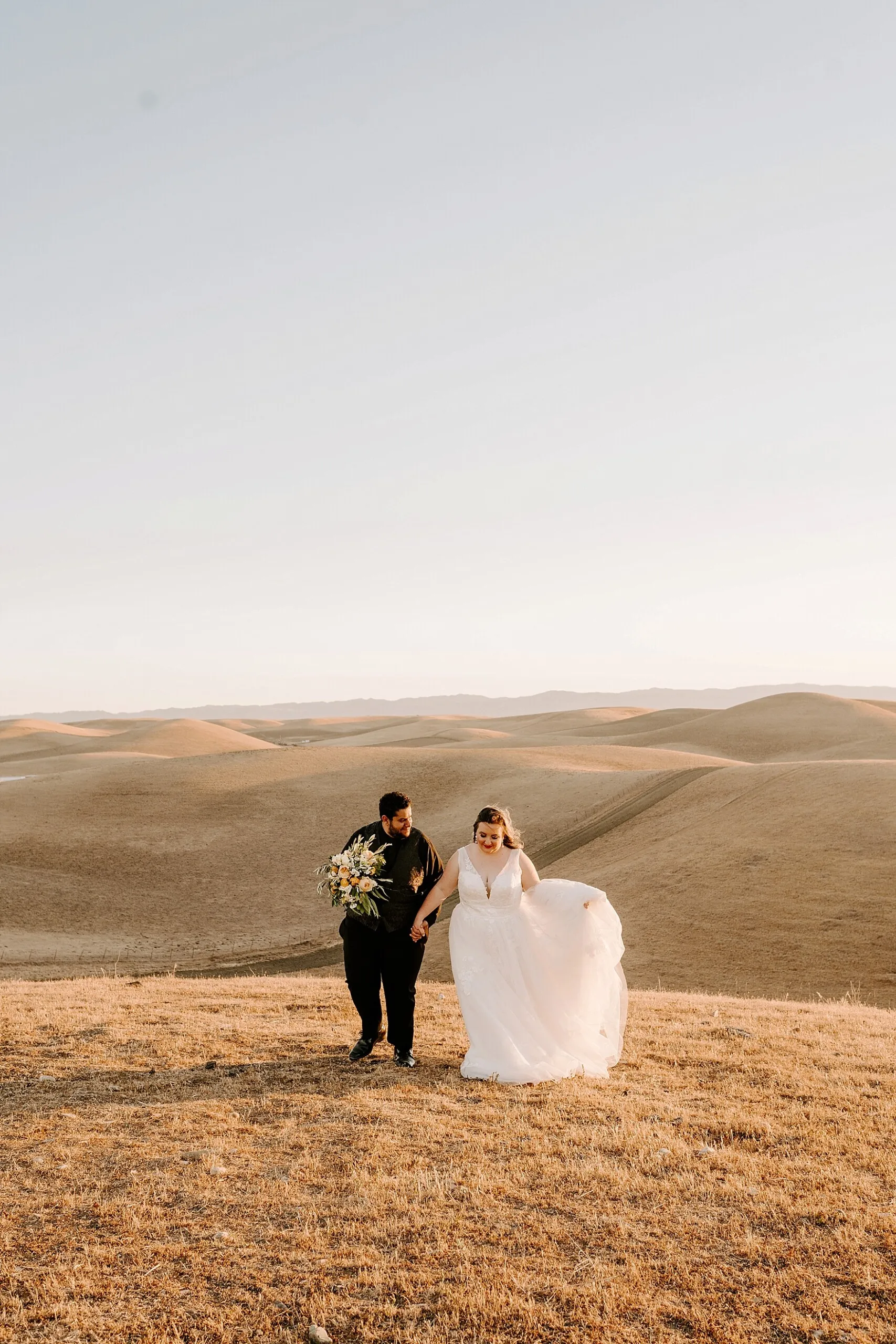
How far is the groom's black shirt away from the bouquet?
2.5 inches

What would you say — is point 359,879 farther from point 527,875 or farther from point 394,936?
point 527,875

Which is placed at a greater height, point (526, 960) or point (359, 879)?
point (359, 879)

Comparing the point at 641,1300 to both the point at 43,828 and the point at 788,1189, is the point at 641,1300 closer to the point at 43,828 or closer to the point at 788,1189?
the point at 788,1189

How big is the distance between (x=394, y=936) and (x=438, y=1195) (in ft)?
11.0

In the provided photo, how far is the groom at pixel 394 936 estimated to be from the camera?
9312 mm

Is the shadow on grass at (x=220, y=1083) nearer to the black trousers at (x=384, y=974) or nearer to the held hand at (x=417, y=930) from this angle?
the black trousers at (x=384, y=974)

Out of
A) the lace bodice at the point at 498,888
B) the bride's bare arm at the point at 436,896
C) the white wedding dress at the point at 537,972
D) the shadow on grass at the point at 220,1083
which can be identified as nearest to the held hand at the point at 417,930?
the bride's bare arm at the point at 436,896

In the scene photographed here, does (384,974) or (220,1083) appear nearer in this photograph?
(220,1083)

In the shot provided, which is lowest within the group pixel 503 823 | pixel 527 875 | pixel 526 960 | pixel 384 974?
pixel 384 974

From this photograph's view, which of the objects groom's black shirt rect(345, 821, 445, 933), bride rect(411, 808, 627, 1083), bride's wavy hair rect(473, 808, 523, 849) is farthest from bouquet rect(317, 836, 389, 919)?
bride's wavy hair rect(473, 808, 523, 849)

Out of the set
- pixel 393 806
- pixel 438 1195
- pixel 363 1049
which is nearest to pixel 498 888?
pixel 393 806

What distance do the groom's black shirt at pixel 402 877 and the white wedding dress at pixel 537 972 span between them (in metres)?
0.35

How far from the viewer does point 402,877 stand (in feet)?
30.6

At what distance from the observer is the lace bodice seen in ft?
30.3
